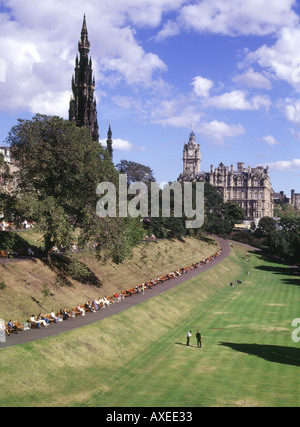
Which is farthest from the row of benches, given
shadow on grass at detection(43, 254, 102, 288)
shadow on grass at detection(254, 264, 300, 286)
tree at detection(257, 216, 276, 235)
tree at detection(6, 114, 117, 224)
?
tree at detection(257, 216, 276, 235)

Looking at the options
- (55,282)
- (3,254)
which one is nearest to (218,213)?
(55,282)

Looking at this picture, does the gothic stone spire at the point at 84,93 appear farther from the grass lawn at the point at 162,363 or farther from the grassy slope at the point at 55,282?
the grass lawn at the point at 162,363

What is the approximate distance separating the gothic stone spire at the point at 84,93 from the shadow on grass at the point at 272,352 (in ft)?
202

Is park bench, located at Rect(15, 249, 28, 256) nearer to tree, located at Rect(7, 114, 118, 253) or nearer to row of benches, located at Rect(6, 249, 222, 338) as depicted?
tree, located at Rect(7, 114, 118, 253)

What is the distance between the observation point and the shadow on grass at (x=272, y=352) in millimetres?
39188

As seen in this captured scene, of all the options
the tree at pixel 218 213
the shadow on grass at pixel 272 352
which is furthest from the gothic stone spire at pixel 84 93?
the shadow on grass at pixel 272 352

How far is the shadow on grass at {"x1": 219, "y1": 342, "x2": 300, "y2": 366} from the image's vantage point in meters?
39.2

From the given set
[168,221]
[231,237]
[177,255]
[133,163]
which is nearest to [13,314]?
[177,255]

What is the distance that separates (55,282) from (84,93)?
177 ft

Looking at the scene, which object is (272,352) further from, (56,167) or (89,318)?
(56,167)

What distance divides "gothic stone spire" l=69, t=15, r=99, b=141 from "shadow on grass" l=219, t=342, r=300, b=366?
61472mm

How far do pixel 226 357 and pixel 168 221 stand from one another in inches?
2774

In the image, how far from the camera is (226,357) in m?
Result: 40.3
